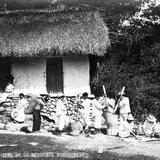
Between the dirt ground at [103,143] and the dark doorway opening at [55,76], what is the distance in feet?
10.2

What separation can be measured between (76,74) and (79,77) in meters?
0.17

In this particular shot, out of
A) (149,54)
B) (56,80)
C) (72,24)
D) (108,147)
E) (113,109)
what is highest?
(72,24)

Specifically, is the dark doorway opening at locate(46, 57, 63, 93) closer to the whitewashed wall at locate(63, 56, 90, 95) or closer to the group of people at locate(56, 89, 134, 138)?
the whitewashed wall at locate(63, 56, 90, 95)

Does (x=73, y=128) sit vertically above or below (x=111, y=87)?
below

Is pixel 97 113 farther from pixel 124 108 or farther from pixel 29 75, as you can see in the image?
pixel 29 75

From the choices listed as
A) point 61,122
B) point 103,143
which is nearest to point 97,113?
point 61,122

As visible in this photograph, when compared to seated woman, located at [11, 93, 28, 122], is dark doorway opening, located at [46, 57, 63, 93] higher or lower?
higher

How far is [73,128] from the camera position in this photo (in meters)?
12.7

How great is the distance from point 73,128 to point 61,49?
3345 mm

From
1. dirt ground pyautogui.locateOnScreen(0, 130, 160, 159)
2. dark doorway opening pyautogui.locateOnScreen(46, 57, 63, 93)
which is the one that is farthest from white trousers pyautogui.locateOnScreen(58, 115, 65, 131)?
dark doorway opening pyautogui.locateOnScreen(46, 57, 63, 93)

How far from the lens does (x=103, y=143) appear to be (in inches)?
435

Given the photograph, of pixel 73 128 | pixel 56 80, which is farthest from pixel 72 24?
pixel 73 128

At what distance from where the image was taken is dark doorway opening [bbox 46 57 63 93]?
50.7ft

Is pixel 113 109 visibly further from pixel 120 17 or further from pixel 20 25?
pixel 120 17
